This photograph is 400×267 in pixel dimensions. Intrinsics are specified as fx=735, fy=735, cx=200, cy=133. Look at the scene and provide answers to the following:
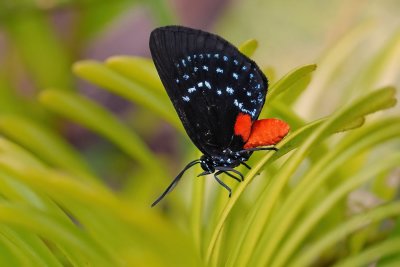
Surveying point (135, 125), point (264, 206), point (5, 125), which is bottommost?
point (135, 125)

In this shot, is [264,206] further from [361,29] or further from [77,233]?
[361,29]

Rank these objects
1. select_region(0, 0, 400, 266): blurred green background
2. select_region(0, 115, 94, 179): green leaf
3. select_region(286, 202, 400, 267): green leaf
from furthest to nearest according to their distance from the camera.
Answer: select_region(0, 115, 94, 179): green leaf < select_region(286, 202, 400, 267): green leaf < select_region(0, 0, 400, 266): blurred green background

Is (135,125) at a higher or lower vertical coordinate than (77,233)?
lower

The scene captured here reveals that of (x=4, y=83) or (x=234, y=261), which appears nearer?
(x=234, y=261)

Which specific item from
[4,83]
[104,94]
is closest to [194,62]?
[4,83]

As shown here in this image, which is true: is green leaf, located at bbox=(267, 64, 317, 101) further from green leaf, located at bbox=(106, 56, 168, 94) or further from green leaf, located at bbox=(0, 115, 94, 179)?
green leaf, located at bbox=(0, 115, 94, 179)

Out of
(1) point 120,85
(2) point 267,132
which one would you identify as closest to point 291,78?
(2) point 267,132

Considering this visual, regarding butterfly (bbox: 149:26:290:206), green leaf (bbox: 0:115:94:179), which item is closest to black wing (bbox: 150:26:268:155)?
butterfly (bbox: 149:26:290:206)

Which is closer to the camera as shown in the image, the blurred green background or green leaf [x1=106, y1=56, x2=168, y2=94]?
the blurred green background
